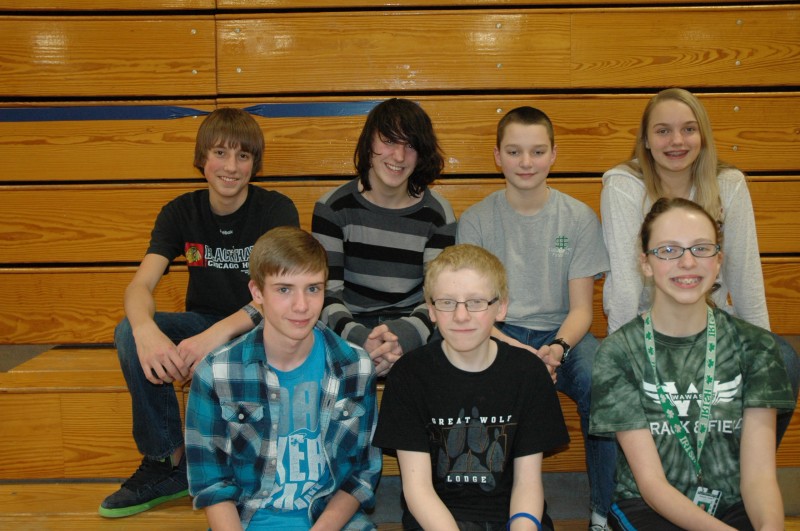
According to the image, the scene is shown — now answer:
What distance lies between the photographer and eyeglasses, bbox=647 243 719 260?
6.16 feet

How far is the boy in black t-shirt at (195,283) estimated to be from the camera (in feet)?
7.98

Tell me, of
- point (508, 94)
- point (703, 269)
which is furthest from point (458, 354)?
point (508, 94)

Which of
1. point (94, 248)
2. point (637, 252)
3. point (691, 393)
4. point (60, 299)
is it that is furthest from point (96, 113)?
point (691, 393)

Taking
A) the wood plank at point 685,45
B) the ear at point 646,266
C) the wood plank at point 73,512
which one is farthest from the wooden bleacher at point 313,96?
the ear at point 646,266

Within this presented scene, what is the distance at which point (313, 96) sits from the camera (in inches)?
140

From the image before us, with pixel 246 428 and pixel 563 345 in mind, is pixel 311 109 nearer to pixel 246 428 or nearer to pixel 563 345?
pixel 563 345

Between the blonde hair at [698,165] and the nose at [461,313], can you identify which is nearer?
the nose at [461,313]

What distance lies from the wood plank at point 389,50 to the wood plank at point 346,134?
3.3 inches

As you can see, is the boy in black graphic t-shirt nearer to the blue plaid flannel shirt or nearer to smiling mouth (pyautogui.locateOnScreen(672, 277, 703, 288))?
the blue plaid flannel shirt

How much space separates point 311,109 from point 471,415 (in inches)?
82.9

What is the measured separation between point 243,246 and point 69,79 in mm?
1536

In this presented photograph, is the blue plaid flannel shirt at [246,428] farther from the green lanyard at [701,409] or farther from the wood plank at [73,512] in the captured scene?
the green lanyard at [701,409]

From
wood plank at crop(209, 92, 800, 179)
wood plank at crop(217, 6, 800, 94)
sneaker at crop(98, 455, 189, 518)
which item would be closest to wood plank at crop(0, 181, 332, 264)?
wood plank at crop(209, 92, 800, 179)

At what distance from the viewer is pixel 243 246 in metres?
2.74
